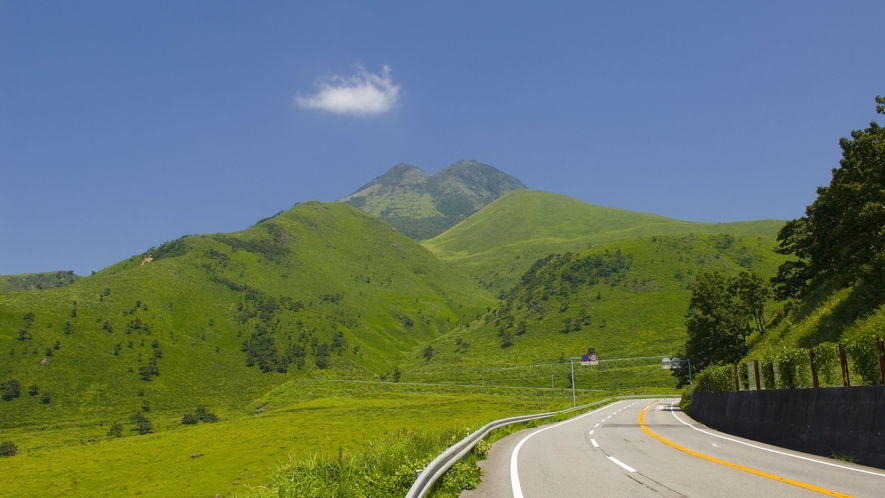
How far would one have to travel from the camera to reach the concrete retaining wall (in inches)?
539

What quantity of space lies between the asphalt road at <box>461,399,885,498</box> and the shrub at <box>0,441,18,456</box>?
11217cm

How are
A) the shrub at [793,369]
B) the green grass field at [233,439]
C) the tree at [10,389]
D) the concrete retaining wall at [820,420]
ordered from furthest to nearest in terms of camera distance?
the tree at [10,389]
the green grass field at [233,439]
the shrub at [793,369]
the concrete retaining wall at [820,420]

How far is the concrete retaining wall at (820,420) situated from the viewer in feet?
45.0

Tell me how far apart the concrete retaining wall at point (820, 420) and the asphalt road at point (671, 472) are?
523mm

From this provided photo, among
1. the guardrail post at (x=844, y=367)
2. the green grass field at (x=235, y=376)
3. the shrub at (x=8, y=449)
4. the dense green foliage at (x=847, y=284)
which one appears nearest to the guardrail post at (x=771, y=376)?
the dense green foliage at (x=847, y=284)

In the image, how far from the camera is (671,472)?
13578 millimetres

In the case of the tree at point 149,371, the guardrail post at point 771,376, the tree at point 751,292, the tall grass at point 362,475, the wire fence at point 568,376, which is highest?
the tree at point 751,292

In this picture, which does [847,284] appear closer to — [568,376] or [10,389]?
[568,376]

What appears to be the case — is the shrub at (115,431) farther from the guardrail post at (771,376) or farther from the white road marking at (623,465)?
the guardrail post at (771,376)

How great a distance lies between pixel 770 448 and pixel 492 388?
11292 cm

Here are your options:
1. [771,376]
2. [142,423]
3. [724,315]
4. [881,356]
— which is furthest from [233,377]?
[881,356]

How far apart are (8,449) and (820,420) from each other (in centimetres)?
12325

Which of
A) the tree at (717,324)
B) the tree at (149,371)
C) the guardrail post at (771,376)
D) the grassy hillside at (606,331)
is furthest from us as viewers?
the tree at (149,371)

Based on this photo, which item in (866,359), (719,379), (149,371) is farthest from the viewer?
(149,371)
